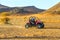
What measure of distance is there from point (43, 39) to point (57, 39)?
3.66 ft

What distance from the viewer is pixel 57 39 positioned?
23844 millimetres

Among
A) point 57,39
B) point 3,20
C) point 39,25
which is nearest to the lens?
point 57,39

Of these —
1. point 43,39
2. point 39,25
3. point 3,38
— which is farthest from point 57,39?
point 39,25

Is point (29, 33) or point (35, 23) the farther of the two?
point (35, 23)

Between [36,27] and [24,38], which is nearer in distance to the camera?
[24,38]

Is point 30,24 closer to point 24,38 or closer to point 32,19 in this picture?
point 32,19

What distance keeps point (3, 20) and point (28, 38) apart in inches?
1284

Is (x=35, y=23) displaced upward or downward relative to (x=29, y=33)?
upward

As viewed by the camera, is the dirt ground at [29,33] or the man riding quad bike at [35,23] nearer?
the dirt ground at [29,33]

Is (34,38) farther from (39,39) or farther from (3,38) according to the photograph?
(3,38)

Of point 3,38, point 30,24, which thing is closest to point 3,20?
point 30,24

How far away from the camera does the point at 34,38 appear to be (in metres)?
25.1

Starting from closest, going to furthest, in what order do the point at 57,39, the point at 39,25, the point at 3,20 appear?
1. the point at 57,39
2. the point at 39,25
3. the point at 3,20

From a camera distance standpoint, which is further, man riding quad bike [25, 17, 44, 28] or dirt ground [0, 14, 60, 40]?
man riding quad bike [25, 17, 44, 28]
